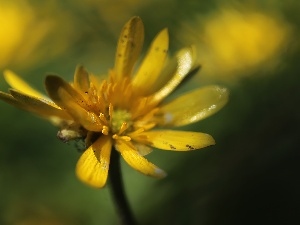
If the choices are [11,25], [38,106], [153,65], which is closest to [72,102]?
[38,106]

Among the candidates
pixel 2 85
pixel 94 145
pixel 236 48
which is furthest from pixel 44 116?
pixel 2 85

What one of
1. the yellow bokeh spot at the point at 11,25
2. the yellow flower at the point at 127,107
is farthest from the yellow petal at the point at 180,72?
the yellow bokeh spot at the point at 11,25

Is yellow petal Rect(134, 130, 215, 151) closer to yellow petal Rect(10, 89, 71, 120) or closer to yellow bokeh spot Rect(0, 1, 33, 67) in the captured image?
yellow petal Rect(10, 89, 71, 120)

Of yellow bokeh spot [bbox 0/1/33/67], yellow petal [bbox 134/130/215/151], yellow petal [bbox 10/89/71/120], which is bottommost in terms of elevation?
yellow petal [bbox 134/130/215/151]

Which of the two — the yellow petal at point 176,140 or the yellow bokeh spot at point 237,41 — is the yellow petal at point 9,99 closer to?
the yellow petal at point 176,140

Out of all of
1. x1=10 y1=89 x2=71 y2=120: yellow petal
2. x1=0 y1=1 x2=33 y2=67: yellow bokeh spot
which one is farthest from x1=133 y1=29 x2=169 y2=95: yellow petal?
x1=0 y1=1 x2=33 y2=67: yellow bokeh spot

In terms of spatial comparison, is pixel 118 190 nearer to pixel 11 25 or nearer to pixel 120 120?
pixel 120 120

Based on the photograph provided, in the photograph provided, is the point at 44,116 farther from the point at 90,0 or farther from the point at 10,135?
the point at 90,0
